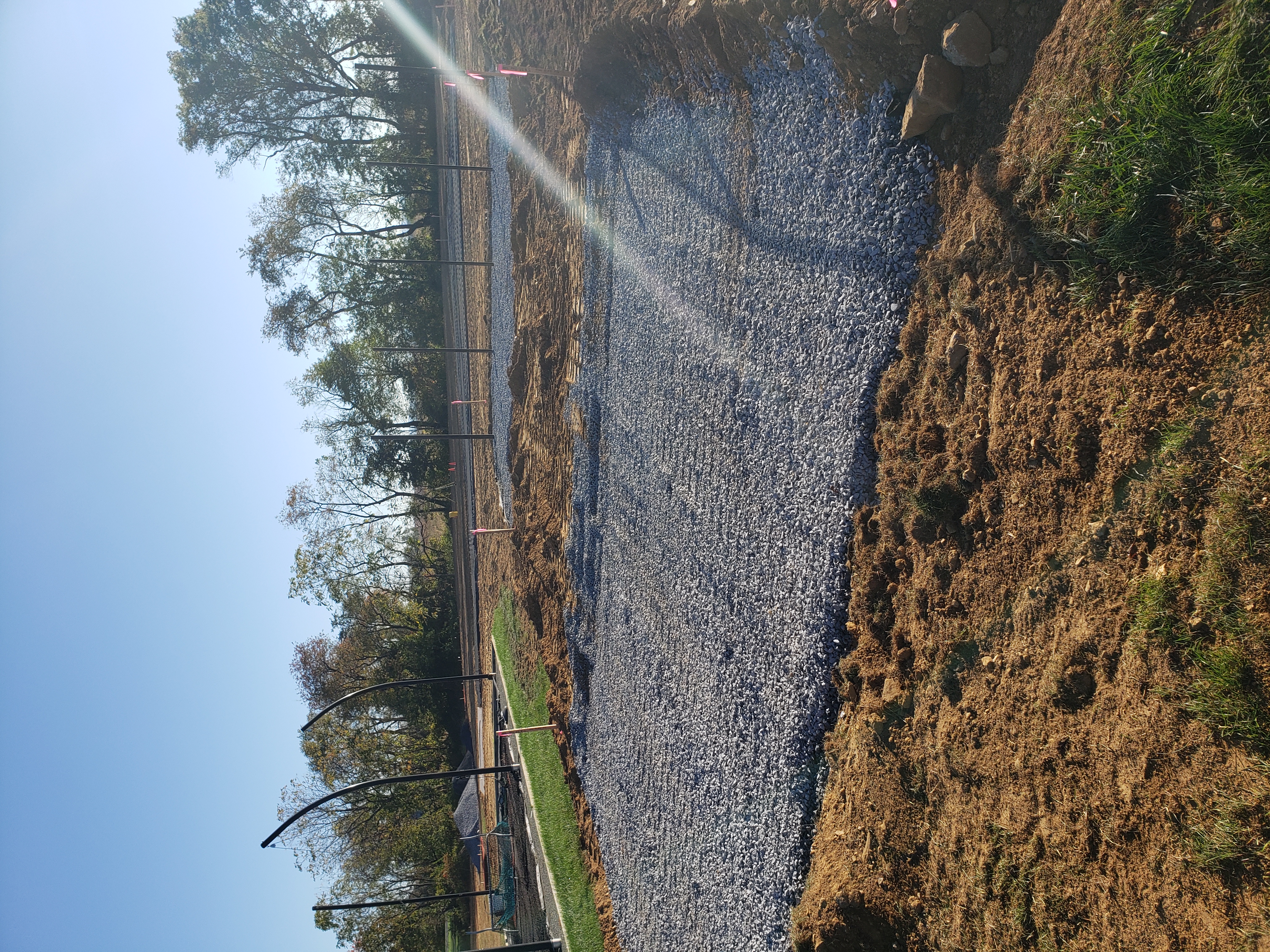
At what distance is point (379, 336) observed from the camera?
94.9 feet

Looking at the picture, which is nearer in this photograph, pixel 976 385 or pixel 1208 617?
pixel 1208 617

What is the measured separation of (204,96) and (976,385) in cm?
3211

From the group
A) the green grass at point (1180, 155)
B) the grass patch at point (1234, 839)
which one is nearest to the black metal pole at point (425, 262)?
the green grass at point (1180, 155)

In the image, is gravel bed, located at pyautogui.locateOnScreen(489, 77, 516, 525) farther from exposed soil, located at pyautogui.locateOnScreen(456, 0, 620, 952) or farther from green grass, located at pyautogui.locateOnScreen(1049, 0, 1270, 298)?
green grass, located at pyautogui.locateOnScreen(1049, 0, 1270, 298)

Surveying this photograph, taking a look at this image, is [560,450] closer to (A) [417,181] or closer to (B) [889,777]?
(B) [889,777]

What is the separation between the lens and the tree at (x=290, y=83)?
91.8 ft

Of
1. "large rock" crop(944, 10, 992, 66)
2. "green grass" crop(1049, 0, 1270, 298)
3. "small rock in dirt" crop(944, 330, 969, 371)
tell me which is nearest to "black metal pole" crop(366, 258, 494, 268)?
"large rock" crop(944, 10, 992, 66)

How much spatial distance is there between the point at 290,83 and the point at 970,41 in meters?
30.5

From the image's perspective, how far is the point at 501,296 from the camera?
1742 centimetres

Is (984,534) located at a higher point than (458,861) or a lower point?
higher

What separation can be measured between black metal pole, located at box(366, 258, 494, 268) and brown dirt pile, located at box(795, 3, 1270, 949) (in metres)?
13.4

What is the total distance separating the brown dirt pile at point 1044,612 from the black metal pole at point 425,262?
13.4 meters

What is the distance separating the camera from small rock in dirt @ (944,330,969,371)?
519cm

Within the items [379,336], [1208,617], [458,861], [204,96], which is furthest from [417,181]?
[1208,617]
